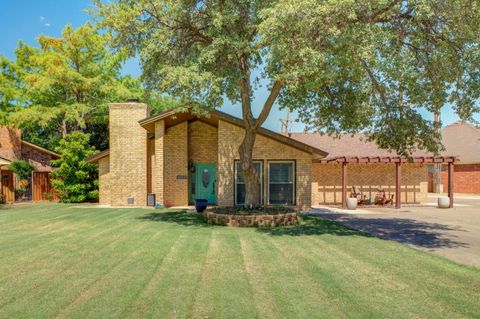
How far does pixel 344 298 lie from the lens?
5242mm

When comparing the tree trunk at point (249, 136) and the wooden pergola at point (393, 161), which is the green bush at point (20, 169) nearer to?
the tree trunk at point (249, 136)

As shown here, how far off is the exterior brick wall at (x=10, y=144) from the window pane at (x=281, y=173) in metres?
17.6

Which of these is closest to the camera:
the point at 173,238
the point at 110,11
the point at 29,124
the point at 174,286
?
the point at 174,286

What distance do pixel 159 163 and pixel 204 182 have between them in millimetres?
3178

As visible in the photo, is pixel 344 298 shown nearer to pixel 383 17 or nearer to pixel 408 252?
pixel 408 252

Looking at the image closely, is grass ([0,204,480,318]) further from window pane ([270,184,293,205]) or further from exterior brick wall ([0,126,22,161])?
exterior brick wall ([0,126,22,161])

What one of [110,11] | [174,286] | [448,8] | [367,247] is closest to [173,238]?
[174,286]

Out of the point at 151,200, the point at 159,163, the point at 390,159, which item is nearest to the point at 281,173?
the point at 159,163

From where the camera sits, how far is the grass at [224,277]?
15.8 ft

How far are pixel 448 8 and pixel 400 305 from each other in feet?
25.4

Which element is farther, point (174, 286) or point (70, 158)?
point (70, 158)

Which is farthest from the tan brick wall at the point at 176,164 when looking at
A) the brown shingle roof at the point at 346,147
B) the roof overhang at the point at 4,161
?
the roof overhang at the point at 4,161

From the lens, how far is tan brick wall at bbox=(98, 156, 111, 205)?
1980 centimetres

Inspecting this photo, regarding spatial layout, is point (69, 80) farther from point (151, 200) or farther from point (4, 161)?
point (151, 200)
